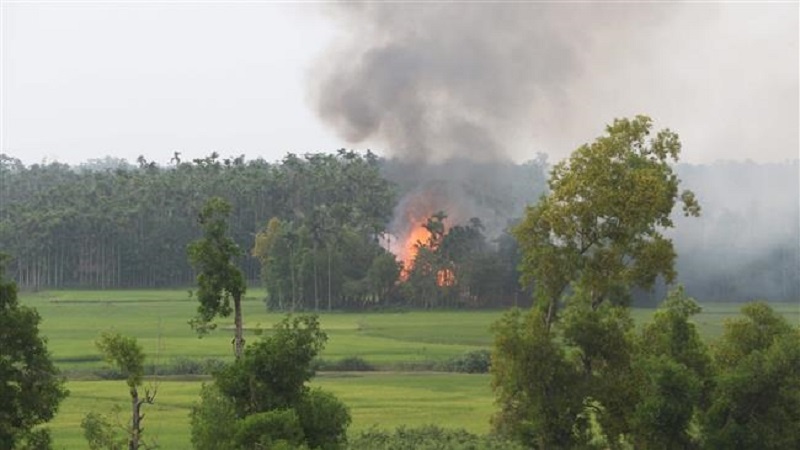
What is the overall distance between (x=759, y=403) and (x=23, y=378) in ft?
56.7

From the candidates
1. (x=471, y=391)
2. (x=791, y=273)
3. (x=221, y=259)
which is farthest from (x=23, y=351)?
(x=791, y=273)

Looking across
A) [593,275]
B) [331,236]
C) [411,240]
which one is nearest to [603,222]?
[593,275]

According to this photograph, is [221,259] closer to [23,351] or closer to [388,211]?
[23,351]

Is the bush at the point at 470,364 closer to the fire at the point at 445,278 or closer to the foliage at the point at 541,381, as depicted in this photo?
the foliage at the point at 541,381

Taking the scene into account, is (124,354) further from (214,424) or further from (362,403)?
(362,403)

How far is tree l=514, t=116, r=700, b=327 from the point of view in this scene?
27938 millimetres

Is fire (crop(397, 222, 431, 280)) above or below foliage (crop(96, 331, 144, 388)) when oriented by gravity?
above

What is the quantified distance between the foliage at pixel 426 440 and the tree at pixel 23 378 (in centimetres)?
1670

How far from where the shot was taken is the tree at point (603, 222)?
1100 inches

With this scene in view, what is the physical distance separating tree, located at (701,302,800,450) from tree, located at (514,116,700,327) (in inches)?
124

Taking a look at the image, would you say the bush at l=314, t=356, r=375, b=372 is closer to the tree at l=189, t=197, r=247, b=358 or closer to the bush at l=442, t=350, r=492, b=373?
the bush at l=442, t=350, r=492, b=373

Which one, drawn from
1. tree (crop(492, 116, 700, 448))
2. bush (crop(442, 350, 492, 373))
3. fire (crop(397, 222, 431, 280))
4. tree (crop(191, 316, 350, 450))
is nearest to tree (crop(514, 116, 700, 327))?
tree (crop(492, 116, 700, 448))

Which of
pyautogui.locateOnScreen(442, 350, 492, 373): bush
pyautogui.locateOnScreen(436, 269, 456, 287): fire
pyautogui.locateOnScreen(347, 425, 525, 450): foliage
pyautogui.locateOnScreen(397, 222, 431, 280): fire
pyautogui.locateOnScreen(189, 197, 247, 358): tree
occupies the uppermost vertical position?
pyautogui.locateOnScreen(397, 222, 431, 280): fire

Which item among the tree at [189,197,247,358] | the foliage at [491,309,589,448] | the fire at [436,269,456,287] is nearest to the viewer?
the tree at [189,197,247,358]
